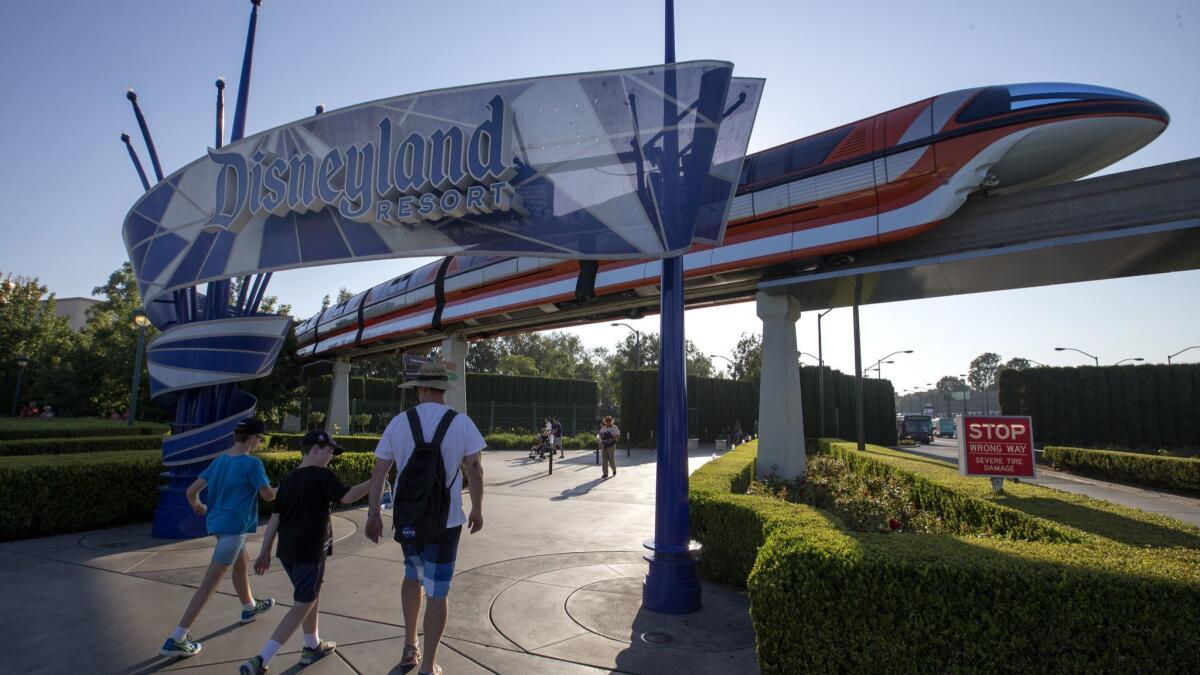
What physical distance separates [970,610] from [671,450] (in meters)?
2.72

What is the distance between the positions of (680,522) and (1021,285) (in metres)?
8.40

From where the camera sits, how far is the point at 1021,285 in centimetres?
1033

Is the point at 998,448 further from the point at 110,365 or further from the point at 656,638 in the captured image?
the point at 110,365

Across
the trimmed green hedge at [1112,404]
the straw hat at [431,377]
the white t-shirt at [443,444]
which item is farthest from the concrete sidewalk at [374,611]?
the trimmed green hedge at [1112,404]

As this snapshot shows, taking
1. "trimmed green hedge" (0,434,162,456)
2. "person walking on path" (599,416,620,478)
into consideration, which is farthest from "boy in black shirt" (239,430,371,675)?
"trimmed green hedge" (0,434,162,456)

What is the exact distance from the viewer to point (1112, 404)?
2903cm

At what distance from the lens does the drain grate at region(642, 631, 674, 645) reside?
4619 mm

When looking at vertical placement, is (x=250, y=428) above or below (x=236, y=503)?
above

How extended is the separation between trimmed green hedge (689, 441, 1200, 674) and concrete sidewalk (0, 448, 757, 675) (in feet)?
2.79

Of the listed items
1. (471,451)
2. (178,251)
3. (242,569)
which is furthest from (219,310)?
(471,451)

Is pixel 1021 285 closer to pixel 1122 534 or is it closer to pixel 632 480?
pixel 1122 534

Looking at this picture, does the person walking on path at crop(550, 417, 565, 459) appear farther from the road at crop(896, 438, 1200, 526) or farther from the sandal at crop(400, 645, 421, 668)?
the sandal at crop(400, 645, 421, 668)

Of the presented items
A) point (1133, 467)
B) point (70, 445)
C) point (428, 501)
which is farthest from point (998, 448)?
point (70, 445)

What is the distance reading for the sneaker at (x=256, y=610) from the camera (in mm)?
4812
